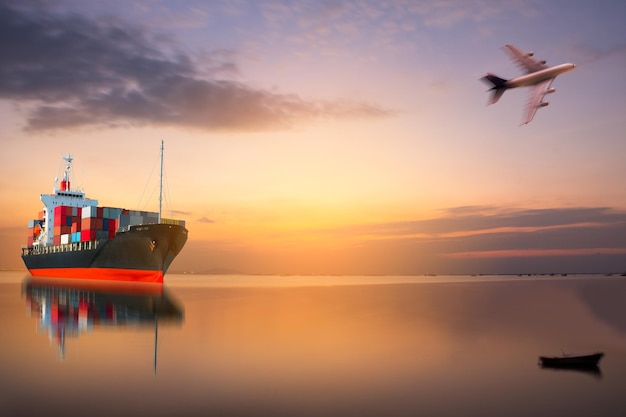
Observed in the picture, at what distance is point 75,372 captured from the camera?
19453mm

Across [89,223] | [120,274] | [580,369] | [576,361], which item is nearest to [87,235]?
[89,223]

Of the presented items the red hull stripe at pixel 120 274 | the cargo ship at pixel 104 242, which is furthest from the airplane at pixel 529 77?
the red hull stripe at pixel 120 274

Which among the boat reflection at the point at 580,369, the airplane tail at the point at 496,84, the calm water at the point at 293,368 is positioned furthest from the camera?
the airplane tail at the point at 496,84

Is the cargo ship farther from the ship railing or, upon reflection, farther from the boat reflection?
the boat reflection

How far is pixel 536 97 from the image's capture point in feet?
77.4

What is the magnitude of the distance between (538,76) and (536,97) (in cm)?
259

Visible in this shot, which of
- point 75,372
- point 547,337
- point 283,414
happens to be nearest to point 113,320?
point 75,372

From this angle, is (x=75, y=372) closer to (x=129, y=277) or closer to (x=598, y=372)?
(x=598, y=372)

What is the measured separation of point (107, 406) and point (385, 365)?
41.5 feet

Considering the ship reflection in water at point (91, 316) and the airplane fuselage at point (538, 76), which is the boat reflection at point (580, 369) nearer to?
the airplane fuselage at point (538, 76)

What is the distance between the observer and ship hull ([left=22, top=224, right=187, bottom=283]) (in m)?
70.9

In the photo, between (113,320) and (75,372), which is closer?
(75,372)

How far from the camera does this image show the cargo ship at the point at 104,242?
2832 inches

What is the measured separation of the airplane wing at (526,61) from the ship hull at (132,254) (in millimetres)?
55861
